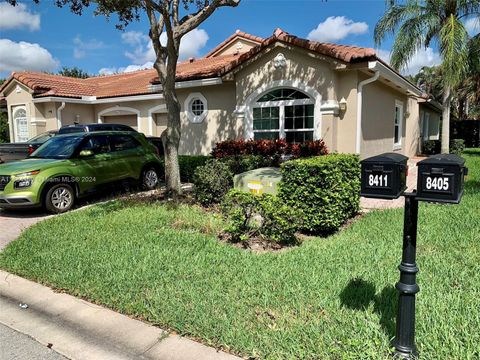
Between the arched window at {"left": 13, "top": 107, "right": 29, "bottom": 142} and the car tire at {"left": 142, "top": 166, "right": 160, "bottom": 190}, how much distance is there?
1247cm

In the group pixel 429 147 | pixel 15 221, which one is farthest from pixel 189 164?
pixel 429 147

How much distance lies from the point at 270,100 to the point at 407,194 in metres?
9.50

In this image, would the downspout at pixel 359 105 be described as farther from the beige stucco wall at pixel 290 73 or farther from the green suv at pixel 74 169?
the green suv at pixel 74 169

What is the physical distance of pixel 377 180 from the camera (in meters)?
2.77

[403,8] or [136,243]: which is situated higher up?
[403,8]

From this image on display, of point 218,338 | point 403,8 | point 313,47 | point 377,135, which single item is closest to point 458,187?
point 218,338

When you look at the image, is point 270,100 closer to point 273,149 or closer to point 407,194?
point 273,149

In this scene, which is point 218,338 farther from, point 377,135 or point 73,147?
point 377,135

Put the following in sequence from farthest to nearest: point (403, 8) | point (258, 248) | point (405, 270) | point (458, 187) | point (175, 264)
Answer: point (403, 8), point (258, 248), point (175, 264), point (405, 270), point (458, 187)

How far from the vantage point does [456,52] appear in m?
12.9

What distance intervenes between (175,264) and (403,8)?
14.6m

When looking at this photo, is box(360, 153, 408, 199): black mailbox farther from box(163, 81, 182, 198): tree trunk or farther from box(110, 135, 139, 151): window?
box(110, 135, 139, 151): window

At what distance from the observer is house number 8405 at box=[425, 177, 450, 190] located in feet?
8.31

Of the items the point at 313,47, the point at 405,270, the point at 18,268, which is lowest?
the point at 18,268
